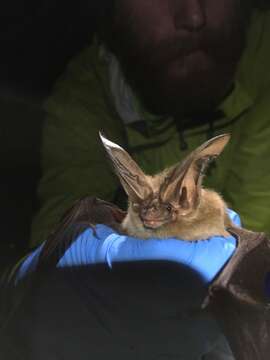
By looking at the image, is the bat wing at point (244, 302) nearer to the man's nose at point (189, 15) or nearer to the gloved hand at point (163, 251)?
the gloved hand at point (163, 251)

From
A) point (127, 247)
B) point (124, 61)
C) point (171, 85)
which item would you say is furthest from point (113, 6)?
point (127, 247)

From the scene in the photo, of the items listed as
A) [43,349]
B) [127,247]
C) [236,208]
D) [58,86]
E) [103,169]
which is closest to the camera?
[127,247]

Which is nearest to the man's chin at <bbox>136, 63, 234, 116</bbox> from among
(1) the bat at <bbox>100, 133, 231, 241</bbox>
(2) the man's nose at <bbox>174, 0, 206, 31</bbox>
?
(2) the man's nose at <bbox>174, 0, 206, 31</bbox>

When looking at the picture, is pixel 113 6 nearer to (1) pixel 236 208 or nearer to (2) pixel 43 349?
(1) pixel 236 208

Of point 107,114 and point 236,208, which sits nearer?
point 236,208

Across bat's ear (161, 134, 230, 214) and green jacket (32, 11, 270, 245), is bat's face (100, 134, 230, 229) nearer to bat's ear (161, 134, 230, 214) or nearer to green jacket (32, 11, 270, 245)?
bat's ear (161, 134, 230, 214)
